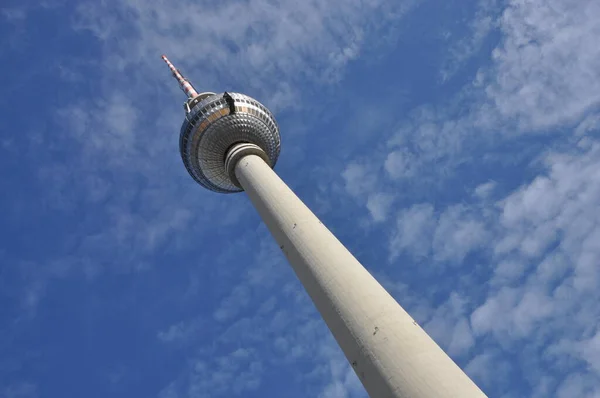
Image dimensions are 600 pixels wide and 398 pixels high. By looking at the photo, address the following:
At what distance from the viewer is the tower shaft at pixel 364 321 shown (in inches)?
635

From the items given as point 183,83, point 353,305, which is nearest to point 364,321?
point 353,305

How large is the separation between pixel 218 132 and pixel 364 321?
3300 centimetres

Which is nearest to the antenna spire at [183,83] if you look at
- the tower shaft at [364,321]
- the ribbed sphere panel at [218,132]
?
the ribbed sphere panel at [218,132]

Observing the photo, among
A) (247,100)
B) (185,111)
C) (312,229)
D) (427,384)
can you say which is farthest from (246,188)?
(427,384)

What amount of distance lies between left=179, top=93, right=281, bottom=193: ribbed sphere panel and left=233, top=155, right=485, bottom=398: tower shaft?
1948 centimetres

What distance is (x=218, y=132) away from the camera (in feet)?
157

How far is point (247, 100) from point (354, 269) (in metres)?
32.2

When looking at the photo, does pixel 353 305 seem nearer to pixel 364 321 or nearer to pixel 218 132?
pixel 364 321

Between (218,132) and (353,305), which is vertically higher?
(218,132)

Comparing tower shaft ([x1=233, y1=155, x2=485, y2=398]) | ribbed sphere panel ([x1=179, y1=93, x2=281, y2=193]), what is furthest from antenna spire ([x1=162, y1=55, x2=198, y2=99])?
tower shaft ([x1=233, y1=155, x2=485, y2=398])

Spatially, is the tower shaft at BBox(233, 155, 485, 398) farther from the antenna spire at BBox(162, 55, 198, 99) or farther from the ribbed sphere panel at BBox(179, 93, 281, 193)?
the antenna spire at BBox(162, 55, 198, 99)

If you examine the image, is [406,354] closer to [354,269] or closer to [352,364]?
[352,364]

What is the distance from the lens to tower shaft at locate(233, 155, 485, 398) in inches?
635

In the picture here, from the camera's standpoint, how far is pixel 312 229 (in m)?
27.5
